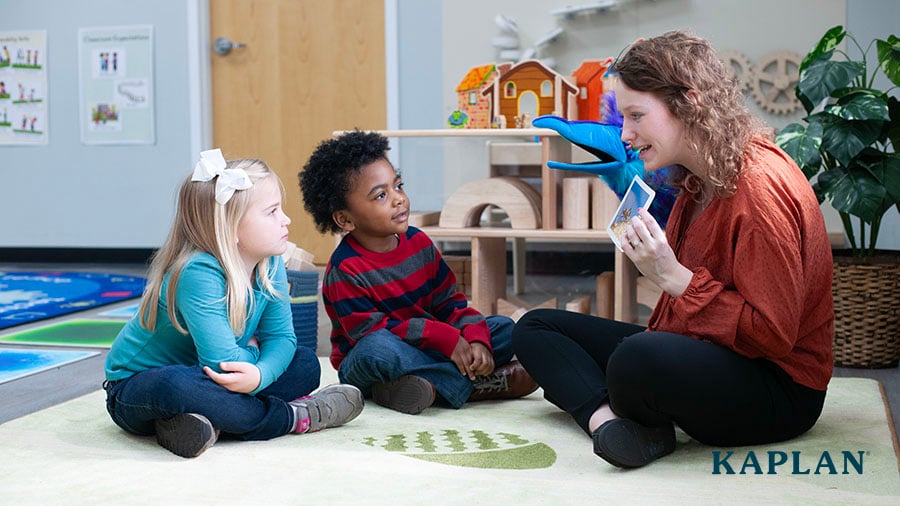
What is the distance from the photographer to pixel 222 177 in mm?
1699

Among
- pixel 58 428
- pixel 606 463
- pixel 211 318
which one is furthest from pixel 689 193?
pixel 58 428

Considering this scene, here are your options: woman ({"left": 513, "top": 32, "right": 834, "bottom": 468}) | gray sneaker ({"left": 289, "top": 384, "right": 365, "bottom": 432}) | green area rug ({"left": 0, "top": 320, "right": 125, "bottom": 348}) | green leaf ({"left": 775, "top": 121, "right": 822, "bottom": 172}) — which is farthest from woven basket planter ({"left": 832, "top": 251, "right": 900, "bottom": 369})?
green area rug ({"left": 0, "top": 320, "right": 125, "bottom": 348})

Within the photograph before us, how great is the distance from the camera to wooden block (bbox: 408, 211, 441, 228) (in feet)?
9.69

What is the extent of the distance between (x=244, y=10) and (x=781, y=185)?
11.9 feet

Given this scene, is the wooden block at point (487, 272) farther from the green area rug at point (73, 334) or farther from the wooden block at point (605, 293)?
the green area rug at point (73, 334)

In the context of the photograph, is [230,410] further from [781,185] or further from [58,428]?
[781,185]

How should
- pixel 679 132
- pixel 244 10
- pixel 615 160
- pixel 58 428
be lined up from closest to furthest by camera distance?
1. pixel 679 132
2. pixel 58 428
3. pixel 615 160
4. pixel 244 10

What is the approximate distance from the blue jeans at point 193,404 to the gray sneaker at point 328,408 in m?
0.03

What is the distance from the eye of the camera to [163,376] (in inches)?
64.0

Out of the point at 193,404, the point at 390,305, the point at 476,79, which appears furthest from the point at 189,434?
the point at 476,79

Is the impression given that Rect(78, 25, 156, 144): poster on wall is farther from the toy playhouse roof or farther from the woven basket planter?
the woven basket planter

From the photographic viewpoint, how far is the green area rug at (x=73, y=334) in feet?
9.26

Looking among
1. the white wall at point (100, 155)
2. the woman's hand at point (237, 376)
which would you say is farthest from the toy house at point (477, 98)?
the white wall at point (100, 155)

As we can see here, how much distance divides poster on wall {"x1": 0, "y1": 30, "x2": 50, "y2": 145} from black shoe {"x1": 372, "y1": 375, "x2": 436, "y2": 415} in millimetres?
3736
